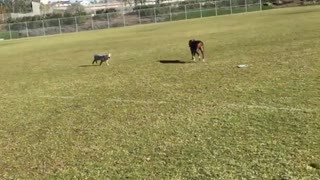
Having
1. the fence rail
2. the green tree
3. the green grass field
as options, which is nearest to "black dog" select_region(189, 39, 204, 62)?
the green grass field

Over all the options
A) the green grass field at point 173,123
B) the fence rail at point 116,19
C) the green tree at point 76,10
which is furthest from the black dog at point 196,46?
the green tree at point 76,10

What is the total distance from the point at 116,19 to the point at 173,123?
53.2 m

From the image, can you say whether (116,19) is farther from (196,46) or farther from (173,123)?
(173,123)

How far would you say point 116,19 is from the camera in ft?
193

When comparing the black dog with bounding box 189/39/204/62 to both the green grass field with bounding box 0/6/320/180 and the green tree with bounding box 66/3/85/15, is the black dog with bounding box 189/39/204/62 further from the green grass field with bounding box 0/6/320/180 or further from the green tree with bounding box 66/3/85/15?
the green tree with bounding box 66/3/85/15

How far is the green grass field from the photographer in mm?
5027

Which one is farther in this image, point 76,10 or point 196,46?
point 76,10

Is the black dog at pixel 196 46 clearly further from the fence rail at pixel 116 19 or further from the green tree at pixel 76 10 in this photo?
the green tree at pixel 76 10

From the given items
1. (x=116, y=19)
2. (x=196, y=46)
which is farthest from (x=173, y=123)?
(x=116, y=19)

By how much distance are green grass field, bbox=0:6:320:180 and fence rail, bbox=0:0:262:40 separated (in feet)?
142

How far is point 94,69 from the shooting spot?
46.3 ft

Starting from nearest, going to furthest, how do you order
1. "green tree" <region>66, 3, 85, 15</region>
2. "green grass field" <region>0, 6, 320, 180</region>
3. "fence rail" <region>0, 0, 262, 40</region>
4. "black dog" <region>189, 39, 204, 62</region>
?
"green grass field" <region>0, 6, 320, 180</region>, "black dog" <region>189, 39, 204, 62</region>, "fence rail" <region>0, 0, 262, 40</region>, "green tree" <region>66, 3, 85, 15</region>

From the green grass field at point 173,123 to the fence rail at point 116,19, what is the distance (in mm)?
43268

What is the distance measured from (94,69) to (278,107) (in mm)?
8194
